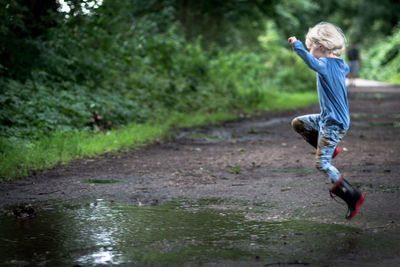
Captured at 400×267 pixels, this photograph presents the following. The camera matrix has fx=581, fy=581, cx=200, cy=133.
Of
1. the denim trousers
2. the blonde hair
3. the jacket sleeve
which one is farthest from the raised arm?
the denim trousers

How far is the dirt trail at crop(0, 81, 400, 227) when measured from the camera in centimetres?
607

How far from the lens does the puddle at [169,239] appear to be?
13.7 ft

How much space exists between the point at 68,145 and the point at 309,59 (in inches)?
214

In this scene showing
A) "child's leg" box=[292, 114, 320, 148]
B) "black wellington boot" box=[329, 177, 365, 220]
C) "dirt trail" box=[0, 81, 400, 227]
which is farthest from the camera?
"dirt trail" box=[0, 81, 400, 227]

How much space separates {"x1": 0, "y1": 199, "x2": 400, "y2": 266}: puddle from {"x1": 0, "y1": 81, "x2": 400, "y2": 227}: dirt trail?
50cm

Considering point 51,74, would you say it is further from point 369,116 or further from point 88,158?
point 369,116

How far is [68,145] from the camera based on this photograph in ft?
31.0

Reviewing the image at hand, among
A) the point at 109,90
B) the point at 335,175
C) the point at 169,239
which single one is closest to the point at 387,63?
the point at 109,90

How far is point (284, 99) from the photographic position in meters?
21.4

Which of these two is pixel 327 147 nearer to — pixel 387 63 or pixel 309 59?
pixel 309 59

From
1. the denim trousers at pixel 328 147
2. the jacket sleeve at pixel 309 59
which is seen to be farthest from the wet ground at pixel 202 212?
the jacket sleeve at pixel 309 59

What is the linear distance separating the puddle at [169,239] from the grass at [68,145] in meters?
2.40

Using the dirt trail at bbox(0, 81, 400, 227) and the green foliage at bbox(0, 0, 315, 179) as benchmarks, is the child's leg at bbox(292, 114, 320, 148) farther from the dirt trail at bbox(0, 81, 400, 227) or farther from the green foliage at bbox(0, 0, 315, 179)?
the green foliage at bbox(0, 0, 315, 179)

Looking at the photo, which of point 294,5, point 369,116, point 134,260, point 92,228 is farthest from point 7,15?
point 294,5
